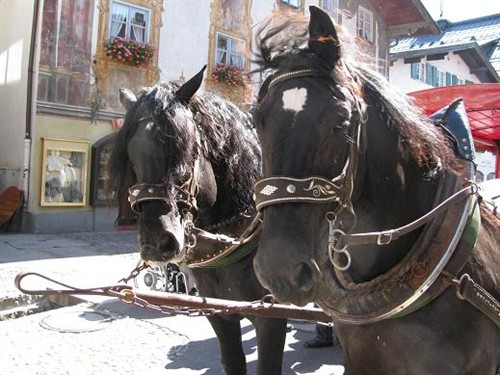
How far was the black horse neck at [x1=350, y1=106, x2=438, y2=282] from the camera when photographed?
1.60m

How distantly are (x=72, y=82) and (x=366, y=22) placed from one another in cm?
1117

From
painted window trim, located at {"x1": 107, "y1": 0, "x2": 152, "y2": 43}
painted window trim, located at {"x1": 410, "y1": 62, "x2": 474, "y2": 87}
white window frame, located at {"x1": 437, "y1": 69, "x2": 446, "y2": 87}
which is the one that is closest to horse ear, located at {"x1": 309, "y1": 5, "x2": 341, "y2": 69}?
painted window trim, located at {"x1": 107, "y1": 0, "x2": 152, "y2": 43}

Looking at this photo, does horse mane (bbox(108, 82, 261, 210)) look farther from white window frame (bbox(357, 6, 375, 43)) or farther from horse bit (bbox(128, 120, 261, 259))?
white window frame (bbox(357, 6, 375, 43))

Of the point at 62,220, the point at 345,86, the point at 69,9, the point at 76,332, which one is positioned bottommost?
the point at 76,332

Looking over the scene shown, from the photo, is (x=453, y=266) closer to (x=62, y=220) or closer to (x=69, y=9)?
(x=62, y=220)

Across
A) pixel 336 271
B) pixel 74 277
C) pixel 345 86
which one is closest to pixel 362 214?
pixel 336 271

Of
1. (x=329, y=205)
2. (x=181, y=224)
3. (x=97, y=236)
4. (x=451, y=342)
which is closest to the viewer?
(x=329, y=205)

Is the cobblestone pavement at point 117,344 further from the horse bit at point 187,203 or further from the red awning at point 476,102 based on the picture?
the red awning at point 476,102

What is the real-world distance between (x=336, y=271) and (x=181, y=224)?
1.15 m

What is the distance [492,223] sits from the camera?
6.23 ft

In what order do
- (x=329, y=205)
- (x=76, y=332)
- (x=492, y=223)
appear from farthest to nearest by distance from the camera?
(x=76, y=332), (x=492, y=223), (x=329, y=205)

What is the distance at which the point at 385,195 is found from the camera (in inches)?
64.9

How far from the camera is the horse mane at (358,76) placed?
1499mm

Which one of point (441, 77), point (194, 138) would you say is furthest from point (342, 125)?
point (441, 77)
